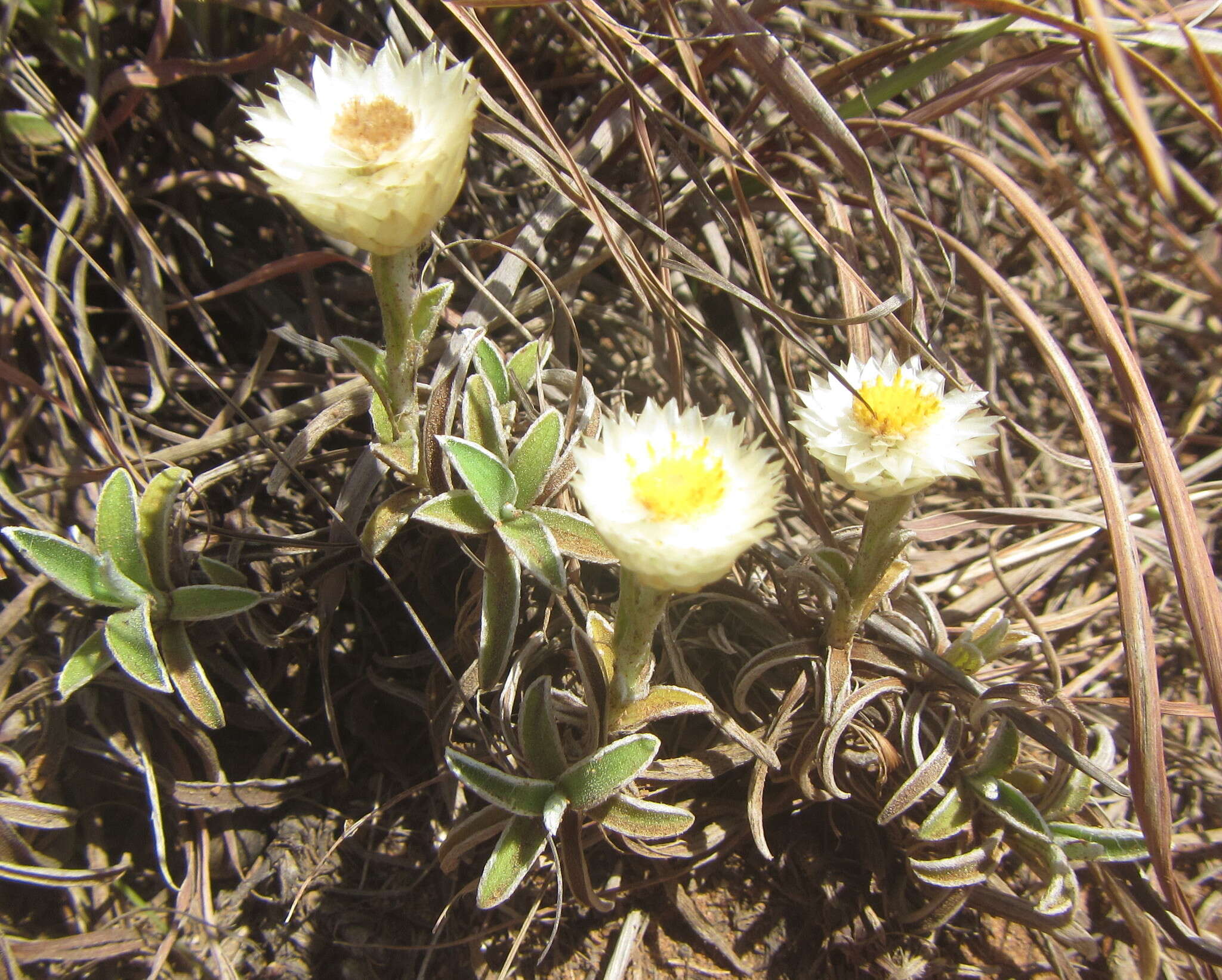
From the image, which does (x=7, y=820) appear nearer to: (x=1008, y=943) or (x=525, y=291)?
(x=525, y=291)

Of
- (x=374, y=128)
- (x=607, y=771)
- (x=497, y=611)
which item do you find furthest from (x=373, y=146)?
(x=607, y=771)

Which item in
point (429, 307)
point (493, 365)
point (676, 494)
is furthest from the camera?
point (493, 365)

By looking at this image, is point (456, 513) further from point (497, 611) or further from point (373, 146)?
point (373, 146)

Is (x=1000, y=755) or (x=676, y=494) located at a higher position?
(x=676, y=494)

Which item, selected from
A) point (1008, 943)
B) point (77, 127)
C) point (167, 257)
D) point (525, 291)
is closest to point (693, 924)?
point (1008, 943)

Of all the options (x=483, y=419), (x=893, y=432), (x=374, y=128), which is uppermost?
(x=374, y=128)

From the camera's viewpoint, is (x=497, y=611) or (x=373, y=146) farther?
(x=497, y=611)
